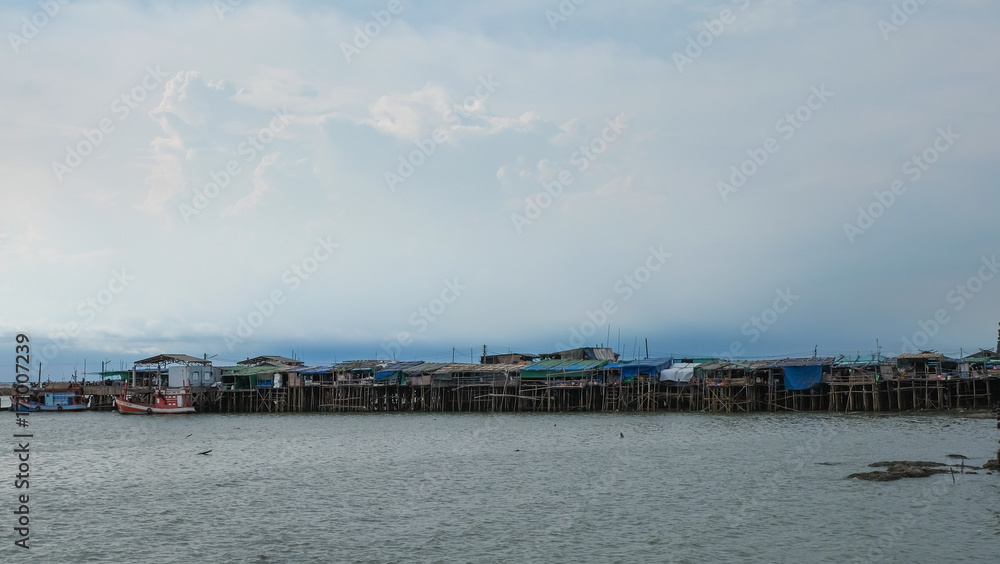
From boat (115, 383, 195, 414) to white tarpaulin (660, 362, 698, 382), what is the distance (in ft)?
141

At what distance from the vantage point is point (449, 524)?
21.0m

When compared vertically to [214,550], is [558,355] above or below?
above

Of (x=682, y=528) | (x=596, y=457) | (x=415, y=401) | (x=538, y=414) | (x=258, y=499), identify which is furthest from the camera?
(x=415, y=401)

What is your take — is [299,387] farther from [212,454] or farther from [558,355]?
[212,454]

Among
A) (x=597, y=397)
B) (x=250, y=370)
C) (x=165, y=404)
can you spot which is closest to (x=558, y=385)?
(x=597, y=397)

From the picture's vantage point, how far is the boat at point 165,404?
70.4 meters

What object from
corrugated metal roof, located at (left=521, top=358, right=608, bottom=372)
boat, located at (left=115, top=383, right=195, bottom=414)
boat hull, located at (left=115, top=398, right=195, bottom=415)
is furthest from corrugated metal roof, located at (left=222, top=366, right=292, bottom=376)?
corrugated metal roof, located at (left=521, top=358, right=608, bottom=372)

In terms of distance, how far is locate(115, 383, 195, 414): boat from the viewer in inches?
2771

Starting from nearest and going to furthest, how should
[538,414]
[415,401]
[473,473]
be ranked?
[473,473]
[538,414]
[415,401]

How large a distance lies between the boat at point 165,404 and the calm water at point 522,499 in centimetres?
2710

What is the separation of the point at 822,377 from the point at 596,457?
29877 mm

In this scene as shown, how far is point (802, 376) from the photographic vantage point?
5647 cm

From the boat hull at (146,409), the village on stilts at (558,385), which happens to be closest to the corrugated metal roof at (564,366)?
the village on stilts at (558,385)

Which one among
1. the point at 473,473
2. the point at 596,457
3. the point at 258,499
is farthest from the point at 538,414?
the point at 258,499
